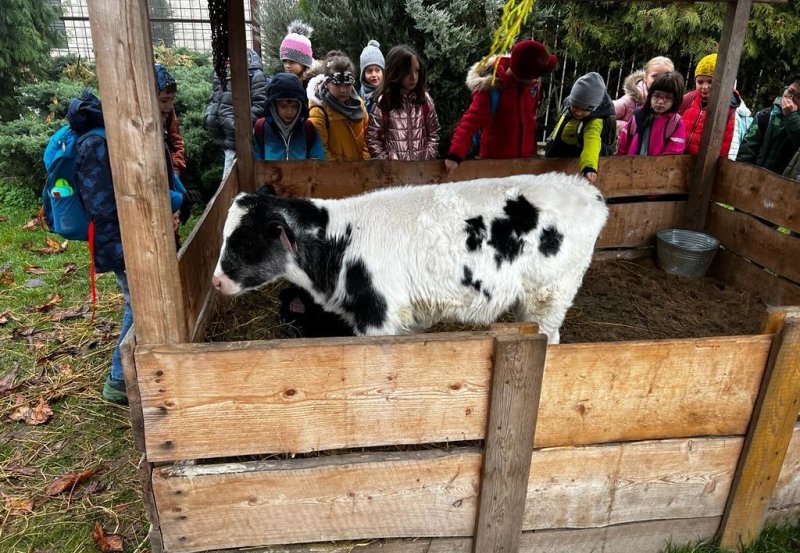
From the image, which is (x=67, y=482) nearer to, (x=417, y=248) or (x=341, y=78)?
(x=417, y=248)

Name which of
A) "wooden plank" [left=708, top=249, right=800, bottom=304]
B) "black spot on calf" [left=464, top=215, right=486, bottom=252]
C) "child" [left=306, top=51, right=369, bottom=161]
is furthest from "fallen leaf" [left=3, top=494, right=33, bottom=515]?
"wooden plank" [left=708, top=249, right=800, bottom=304]

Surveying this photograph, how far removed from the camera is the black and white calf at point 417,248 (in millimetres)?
3709

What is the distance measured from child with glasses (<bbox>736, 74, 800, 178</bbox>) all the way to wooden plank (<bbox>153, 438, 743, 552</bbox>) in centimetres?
488

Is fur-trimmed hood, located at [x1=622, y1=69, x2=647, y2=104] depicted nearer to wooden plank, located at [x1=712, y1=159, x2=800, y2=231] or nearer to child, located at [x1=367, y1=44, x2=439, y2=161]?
wooden plank, located at [x1=712, y1=159, x2=800, y2=231]

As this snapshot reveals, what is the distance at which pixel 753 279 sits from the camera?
5.54 metres

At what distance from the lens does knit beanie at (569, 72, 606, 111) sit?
5539 mm

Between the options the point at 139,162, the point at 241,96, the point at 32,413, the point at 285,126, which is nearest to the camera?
the point at 139,162

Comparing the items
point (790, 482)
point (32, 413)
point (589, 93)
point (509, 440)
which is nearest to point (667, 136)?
point (589, 93)

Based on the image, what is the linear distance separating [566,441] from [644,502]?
0.59 meters

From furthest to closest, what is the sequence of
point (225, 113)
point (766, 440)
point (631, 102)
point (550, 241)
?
1. point (631, 102)
2. point (225, 113)
3. point (550, 241)
4. point (766, 440)

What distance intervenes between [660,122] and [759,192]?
1.43m

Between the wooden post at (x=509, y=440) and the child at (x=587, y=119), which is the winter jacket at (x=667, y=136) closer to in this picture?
the child at (x=587, y=119)

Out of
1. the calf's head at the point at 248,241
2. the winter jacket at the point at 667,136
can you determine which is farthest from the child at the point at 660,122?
the calf's head at the point at 248,241

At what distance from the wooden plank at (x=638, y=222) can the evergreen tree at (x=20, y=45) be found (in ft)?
33.3
